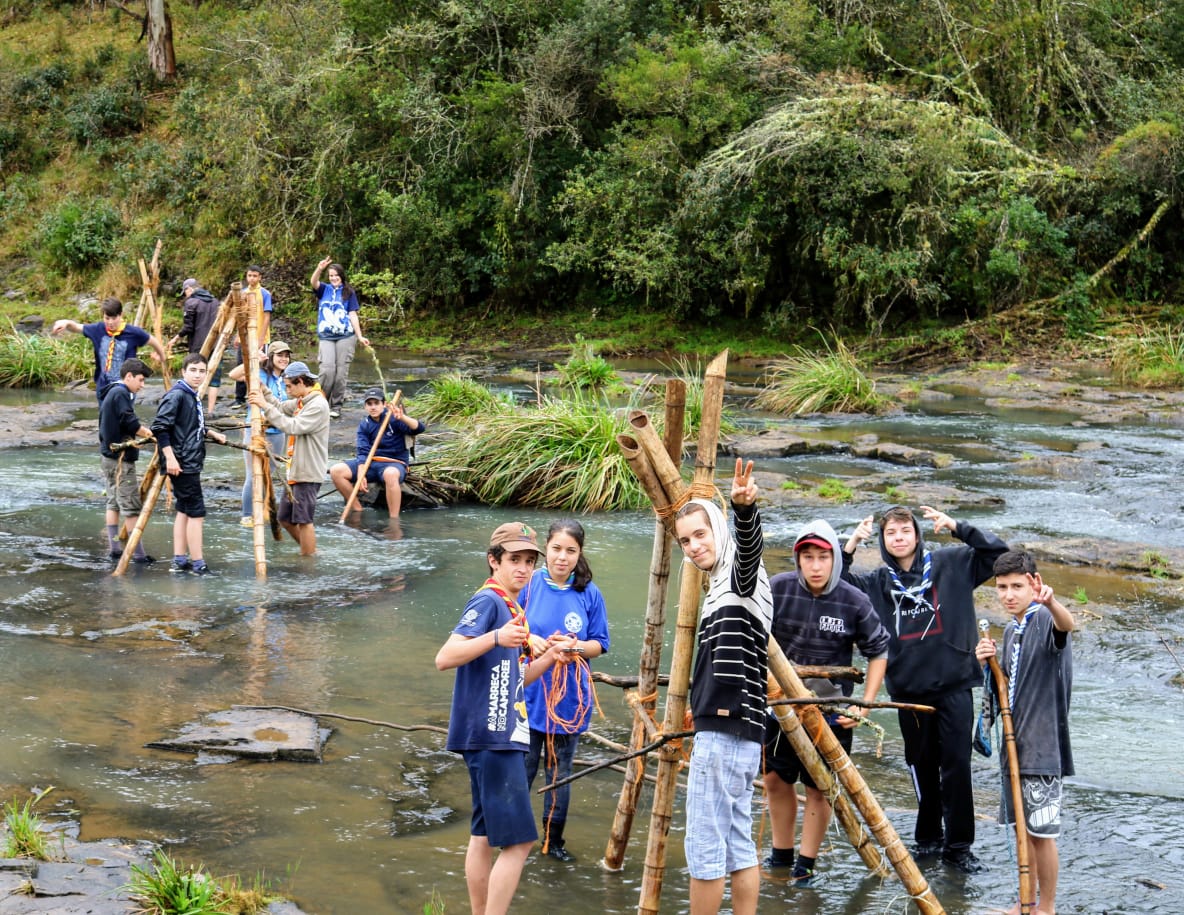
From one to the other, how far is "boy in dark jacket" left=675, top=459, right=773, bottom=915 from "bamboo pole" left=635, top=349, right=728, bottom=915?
0.16 metres

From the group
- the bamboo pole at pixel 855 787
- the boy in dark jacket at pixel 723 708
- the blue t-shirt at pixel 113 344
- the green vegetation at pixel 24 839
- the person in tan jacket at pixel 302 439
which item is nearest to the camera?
the boy in dark jacket at pixel 723 708

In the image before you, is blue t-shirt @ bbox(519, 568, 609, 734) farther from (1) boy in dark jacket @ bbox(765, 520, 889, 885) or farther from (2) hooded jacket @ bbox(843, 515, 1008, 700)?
(2) hooded jacket @ bbox(843, 515, 1008, 700)

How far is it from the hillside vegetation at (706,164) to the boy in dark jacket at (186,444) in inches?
608

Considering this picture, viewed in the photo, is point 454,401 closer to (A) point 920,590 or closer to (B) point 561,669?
(B) point 561,669

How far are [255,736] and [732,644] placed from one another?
10.6 ft

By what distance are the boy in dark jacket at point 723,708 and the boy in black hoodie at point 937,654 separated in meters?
1.29

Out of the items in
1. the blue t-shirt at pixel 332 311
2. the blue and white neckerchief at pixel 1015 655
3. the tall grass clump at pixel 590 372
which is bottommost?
the tall grass clump at pixel 590 372

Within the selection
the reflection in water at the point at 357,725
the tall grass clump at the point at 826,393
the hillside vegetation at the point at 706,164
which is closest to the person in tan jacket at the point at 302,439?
the reflection in water at the point at 357,725

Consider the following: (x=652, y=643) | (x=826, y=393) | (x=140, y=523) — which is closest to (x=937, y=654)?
(x=652, y=643)

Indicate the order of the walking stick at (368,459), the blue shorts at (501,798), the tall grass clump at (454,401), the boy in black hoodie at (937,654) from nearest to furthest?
the blue shorts at (501,798) → the boy in black hoodie at (937,654) → the walking stick at (368,459) → the tall grass clump at (454,401)

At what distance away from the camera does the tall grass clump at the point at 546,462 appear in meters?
13.5

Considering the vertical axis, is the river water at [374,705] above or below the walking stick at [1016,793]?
below

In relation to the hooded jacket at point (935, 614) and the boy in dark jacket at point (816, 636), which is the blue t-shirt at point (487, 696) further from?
the hooded jacket at point (935, 614)

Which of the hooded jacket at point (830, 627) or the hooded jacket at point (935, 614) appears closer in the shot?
the hooded jacket at point (830, 627)
